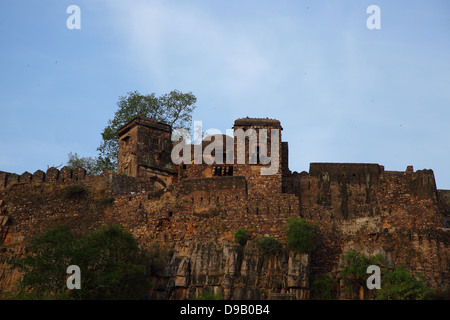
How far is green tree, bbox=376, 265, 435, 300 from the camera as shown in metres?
40.5

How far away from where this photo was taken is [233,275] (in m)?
42.8

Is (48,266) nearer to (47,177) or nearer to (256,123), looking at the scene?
(47,177)

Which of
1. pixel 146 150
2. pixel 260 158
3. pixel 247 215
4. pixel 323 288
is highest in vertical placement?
pixel 146 150

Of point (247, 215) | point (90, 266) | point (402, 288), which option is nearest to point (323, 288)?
point (402, 288)

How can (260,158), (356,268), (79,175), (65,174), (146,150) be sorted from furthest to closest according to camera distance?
(146,150), (65,174), (79,175), (260,158), (356,268)

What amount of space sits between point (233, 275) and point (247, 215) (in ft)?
11.9

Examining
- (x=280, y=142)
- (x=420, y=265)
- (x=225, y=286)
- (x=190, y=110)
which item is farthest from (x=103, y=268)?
(x=190, y=110)

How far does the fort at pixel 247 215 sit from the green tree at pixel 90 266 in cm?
209

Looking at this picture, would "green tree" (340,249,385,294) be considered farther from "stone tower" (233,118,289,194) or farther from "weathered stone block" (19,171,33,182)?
"weathered stone block" (19,171,33,182)

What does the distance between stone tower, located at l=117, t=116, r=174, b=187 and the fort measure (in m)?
2.87

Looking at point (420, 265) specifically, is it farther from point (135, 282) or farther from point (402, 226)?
point (135, 282)

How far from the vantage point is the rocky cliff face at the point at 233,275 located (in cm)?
4212

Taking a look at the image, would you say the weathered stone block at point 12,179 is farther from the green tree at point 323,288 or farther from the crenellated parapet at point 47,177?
the green tree at point 323,288

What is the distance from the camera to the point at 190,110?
60.6 metres
